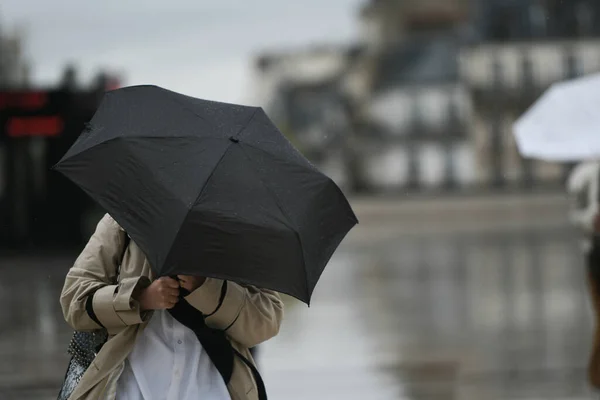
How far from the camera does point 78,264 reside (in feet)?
11.0

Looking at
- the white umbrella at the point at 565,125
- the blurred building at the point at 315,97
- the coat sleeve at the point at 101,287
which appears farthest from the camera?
the blurred building at the point at 315,97

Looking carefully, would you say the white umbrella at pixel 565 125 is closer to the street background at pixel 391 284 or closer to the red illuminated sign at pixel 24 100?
the street background at pixel 391 284

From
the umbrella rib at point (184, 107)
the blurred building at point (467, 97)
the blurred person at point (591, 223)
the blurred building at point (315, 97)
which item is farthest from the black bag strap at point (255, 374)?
the blurred building at point (315, 97)

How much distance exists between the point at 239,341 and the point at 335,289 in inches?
522

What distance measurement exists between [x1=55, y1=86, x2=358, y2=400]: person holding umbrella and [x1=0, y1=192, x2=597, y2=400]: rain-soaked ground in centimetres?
483

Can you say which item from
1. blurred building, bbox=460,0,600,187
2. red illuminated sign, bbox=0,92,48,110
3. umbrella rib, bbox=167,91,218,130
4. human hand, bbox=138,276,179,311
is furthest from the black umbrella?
blurred building, bbox=460,0,600,187

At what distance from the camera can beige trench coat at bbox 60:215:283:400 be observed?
3273 millimetres

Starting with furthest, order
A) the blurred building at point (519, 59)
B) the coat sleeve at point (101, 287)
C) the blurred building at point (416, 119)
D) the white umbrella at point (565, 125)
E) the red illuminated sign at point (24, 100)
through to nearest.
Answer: the blurred building at point (416, 119) < the blurred building at point (519, 59) < the red illuminated sign at point (24, 100) < the white umbrella at point (565, 125) < the coat sleeve at point (101, 287)

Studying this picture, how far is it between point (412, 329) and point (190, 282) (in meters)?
8.83

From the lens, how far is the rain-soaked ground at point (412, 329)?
8.62 meters

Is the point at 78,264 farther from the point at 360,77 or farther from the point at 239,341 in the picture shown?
the point at 360,77

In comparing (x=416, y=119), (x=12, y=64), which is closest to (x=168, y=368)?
(x=12, y=64)

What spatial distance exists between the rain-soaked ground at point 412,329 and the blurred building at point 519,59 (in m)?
51.0

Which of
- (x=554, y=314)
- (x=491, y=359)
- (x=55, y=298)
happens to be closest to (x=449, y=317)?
(x=554, y=314)
